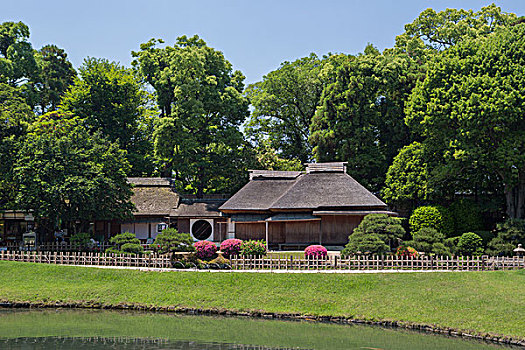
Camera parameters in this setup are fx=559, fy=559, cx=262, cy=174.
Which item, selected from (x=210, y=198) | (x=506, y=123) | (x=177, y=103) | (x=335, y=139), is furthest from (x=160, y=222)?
(x=506, y=123)

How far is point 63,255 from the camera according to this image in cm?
3403

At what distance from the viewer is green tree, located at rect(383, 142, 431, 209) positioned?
42.7 metres

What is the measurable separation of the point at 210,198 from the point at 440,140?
20.6 m

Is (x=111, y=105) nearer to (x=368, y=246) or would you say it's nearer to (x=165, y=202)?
(x=165, y=202)

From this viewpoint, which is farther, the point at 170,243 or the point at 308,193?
the point at 308,193

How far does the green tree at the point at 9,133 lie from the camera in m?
37.6

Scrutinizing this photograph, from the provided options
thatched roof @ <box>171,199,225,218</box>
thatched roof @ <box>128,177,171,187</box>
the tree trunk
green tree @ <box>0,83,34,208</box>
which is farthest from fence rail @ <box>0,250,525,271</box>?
thatched roof @ <box>128,177,171,187</box>

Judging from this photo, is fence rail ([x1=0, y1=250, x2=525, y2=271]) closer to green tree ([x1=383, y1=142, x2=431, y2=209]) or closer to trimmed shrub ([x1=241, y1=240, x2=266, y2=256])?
trimmed shrub ([x1=241, y1=240, x2=266, y2=256])

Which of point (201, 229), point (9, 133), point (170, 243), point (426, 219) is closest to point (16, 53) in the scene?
point (9, 133)

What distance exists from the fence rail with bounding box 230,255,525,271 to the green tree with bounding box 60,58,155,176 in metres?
28.5

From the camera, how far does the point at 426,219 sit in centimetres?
4144

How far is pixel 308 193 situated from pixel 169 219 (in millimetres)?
12926

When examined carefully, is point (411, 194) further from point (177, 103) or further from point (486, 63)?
point (177, 103)

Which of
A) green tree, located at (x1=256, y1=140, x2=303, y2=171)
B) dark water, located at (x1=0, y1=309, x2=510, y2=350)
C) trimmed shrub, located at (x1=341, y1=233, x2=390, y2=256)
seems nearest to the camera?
dark water, located at (x1=0, y1=309, x2=510, y2=350)
